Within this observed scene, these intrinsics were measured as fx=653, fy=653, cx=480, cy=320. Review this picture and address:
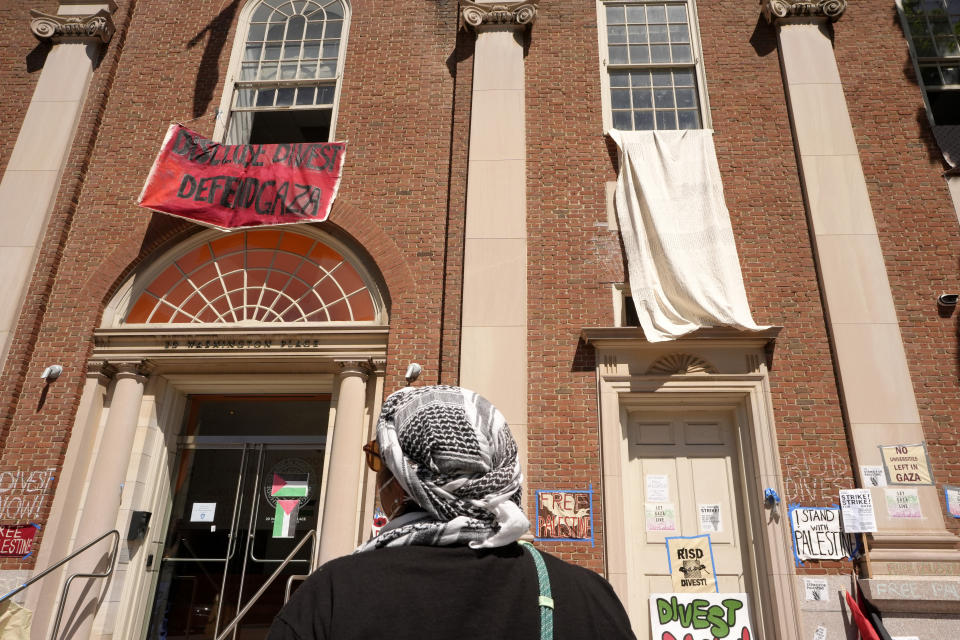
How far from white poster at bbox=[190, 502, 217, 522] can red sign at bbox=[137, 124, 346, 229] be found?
3.71 m

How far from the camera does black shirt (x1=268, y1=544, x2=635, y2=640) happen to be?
1464 millimetres

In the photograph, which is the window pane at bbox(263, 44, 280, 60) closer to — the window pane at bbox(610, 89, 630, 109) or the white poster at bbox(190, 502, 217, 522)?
the window pane at bbox(610, 89, 630, 109)

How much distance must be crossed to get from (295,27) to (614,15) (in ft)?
17.2

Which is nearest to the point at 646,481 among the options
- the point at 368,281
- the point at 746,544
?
the point at 746,544

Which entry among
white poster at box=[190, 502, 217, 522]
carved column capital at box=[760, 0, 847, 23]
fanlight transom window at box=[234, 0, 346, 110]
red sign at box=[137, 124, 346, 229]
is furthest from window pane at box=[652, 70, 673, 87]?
white poster at box=[190, 502, 217, 522]

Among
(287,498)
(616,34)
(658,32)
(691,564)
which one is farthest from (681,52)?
(287,498)

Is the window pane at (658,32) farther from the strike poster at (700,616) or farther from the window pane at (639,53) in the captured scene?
the strike poster at (700,616)

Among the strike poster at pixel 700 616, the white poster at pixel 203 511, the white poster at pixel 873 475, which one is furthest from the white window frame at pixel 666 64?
the white poster at pixel 203 511

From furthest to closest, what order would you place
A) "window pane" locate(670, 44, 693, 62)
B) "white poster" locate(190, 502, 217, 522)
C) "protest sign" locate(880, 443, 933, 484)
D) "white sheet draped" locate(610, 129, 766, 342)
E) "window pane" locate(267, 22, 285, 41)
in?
1. "window pane" locate(267, 22, 285, 41)
2. "window pane" locate(670, 44, 693, 62)
3. "white poster" locate(190, 502, 217, 522)
4. "white sheet draped" locate(610, 129, 766, 342)
5. "protest sign" locate(880, 443, 933, 484)

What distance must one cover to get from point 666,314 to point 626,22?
17.4 feet

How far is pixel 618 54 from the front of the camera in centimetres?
1008

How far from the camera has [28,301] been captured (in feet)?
28.5

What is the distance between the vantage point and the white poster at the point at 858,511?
6758 millimetres

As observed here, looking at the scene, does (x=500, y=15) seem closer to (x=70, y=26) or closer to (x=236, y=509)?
(x=70, y=26)
